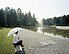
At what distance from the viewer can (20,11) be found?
108m

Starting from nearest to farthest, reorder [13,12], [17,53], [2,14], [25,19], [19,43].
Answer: [17,53], [19,43], [2,14], [13,12], [25,19]

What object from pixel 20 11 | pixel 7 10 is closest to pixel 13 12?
pixel 7 10

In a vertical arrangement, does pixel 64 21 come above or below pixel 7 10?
below

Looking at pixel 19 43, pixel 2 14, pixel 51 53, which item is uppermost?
pixel 2 14

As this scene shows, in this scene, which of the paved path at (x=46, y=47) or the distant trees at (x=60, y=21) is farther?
the distant trees at (x=60, y=21)

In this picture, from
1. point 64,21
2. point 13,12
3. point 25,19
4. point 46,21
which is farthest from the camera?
point 46,21

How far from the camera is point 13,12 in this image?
9488 cm

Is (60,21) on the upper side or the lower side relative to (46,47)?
upper

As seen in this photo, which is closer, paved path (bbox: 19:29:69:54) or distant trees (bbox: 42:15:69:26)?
paved path (bbox: 19:29:69:54)

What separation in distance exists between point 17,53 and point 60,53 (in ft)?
11.8

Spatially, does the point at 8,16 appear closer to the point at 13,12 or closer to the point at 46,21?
the point at 13,12

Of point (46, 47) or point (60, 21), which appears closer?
point (46, 47)

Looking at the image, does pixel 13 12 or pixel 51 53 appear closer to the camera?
pixel 51 53

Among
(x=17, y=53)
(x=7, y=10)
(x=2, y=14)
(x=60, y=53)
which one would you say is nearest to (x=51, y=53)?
(x=60, y=53)
